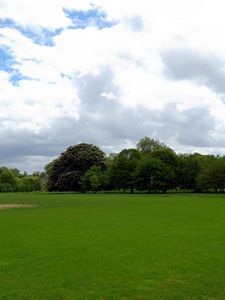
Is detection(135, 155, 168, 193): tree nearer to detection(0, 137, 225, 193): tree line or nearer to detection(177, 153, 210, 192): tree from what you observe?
detection(0, 137, 225, 193): tree line

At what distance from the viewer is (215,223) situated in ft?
101

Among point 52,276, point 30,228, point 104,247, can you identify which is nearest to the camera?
point 52,276

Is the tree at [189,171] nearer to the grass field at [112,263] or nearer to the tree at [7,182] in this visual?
the tree at [7,182]

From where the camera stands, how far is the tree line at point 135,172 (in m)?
115

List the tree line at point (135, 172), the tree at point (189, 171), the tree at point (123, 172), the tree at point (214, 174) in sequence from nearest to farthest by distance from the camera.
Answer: the tree at point (214, 174)
the tree line at point (135, 172)
the tree at point (189, 171)
the tree at point (123, 172)

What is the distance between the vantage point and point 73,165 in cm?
13850

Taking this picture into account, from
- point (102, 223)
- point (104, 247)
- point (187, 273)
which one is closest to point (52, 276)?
point (187, 273)

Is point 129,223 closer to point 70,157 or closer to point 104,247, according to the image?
point 104,247

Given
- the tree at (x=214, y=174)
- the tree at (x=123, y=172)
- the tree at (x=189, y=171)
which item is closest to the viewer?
the tree at (x=214, y=174)

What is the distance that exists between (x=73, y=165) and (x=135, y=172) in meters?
25.7

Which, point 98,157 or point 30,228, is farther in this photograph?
point 98,157

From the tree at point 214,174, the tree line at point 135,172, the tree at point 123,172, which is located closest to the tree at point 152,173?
the tree line at point 135,172

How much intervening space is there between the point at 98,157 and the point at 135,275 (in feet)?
416

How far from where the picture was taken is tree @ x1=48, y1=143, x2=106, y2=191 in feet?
443
